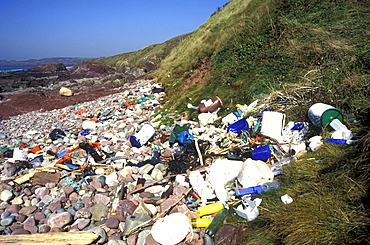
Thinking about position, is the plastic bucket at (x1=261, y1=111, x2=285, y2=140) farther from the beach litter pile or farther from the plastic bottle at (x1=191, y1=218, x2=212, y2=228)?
the plastic bottle at (x1=191, y1=218, x2=212, y2=228)

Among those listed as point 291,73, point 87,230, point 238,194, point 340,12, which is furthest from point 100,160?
point 340,12

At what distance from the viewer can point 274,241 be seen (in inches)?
80.6

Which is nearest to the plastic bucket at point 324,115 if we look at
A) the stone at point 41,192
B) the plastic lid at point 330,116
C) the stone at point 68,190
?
the plastic lid at point 330,116

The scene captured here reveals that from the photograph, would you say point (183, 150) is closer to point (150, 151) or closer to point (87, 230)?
point (150, 151)

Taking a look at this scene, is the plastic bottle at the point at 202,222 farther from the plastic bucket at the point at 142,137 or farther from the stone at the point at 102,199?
the plastic bucket at the point at 142,137

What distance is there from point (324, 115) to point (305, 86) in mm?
1484

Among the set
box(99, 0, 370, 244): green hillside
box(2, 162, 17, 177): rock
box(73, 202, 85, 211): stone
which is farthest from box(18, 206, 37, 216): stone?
box(99, 0, 370, 244): green hillside

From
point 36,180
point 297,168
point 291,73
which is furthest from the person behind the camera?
point 291,73

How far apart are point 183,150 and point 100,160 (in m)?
1.81

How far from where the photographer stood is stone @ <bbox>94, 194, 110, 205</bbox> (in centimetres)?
360

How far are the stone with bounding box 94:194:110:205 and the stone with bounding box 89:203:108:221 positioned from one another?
145 mm

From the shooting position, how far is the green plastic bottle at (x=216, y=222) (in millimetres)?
2547

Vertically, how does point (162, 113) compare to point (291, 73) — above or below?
below

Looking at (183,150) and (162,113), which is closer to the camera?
(183,150)
